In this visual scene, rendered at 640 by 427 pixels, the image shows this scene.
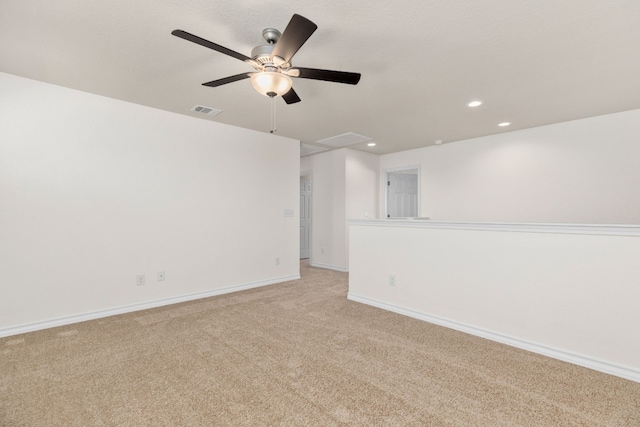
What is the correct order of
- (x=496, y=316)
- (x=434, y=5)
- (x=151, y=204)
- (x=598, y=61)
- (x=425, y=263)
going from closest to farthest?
(x=434, y=5) < (x=598, y=61) < (x=496, y=316) < (x=425, y=263) < (x=151, y=204)

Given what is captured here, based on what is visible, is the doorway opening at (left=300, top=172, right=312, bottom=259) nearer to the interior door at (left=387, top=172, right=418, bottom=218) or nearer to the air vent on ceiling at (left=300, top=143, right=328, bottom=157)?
the air vent on ceiling at (left=300, top=143, right=328, bottom=157)

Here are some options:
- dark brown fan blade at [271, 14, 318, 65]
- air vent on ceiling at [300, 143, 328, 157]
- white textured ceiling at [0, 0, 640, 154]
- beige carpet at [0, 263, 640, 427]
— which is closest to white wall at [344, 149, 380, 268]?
air vent on ceiling at [300, 143, 328, 157]

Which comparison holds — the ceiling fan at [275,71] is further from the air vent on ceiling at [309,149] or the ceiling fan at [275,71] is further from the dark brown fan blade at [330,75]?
the air vent on ceiling at [309,149]

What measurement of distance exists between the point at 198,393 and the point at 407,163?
5.33 meters

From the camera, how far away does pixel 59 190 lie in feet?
9.82

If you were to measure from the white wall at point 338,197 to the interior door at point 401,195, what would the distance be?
36cm

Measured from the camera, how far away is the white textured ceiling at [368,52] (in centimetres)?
183

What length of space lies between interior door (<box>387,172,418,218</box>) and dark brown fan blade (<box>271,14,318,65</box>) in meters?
4.89

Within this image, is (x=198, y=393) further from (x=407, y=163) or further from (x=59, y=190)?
(x=407, y=163)

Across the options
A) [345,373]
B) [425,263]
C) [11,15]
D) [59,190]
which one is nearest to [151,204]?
[59,190]

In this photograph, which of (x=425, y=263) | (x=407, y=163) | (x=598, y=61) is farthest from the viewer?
(x=407, y=163)

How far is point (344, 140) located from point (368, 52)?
2737mm

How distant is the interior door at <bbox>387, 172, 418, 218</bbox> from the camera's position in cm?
646

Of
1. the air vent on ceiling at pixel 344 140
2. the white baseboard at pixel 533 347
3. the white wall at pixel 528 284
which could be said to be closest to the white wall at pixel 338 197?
the air vent on ceiling at pixel 344 140
